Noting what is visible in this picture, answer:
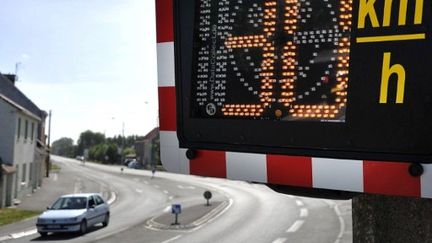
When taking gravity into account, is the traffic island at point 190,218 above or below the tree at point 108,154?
below

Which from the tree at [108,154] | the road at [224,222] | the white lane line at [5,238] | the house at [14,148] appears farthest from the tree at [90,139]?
the white lane line at [5,238]

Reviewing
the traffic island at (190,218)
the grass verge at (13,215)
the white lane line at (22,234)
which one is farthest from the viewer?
the grass verge at (13,215)

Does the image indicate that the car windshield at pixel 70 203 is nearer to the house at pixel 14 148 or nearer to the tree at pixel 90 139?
the house at pixel 14 148

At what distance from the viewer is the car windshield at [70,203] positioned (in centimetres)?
2255

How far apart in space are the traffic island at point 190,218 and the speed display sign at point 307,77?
22.4 meters

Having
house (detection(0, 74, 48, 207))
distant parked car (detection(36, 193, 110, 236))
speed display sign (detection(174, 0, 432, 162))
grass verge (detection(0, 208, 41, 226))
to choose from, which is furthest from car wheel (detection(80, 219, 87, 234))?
speed display sign (detection(174, 0, 432, 162))

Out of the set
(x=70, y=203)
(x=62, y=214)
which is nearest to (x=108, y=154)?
(x=70, y=203)

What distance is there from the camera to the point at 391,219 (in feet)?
7.07

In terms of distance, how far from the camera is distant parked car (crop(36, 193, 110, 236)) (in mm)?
20975

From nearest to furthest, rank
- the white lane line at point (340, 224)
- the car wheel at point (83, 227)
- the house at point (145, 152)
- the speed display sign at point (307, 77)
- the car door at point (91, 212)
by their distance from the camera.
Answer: the speed display sign at point (307, 77), the white lane line at point (340, 224), the car wheel at point (83, 227), the car door at point (91, 212), the house at point (145, 152)

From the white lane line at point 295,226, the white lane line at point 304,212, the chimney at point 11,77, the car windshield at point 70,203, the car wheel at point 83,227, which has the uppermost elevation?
the chimney at point 11,77

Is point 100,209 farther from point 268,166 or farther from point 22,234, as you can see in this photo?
point 268,166

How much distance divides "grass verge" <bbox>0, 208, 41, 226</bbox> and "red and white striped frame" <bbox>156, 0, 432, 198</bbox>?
2546cm

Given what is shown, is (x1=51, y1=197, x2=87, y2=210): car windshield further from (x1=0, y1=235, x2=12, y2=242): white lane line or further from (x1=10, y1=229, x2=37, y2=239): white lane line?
(x1=0, y1=235, x2=12, y2=242): white lane line
